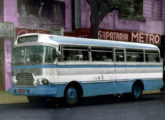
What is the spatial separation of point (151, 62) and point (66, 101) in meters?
6.51

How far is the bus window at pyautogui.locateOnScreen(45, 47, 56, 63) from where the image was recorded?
15688 mm

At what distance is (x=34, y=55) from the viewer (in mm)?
15938

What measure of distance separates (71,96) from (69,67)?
1.11m

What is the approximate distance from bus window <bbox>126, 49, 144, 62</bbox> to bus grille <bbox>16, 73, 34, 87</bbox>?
5.43 metres

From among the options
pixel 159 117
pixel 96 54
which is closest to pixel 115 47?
pixel 96 54

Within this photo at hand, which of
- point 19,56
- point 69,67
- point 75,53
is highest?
point 75,53

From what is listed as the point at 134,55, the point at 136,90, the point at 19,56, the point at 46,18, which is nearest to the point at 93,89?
the point at 19,56

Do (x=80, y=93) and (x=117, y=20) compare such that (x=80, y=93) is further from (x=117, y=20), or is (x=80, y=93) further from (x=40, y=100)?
(x=117, y=20)

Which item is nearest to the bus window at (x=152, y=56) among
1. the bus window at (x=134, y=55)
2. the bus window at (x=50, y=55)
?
the bus window at (x=134, y=55)

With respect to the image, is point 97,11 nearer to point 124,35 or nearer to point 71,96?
point 124,35

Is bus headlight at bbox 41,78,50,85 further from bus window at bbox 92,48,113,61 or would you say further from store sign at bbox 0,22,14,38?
store sign at bbox 0,22,14,38

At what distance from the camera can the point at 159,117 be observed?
43.2 feet

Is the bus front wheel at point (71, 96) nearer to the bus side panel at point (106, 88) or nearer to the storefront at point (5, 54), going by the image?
the bus side panel at point (106, 88)

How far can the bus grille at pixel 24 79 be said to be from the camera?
15.8 meters
